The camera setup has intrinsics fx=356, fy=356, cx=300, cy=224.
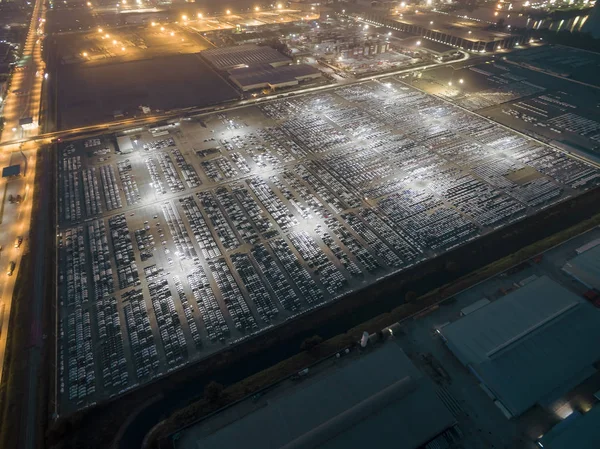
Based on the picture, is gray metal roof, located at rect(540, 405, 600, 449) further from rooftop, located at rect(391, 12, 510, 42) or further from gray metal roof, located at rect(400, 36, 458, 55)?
rooftop, located at rect(391, 12, 510, 42)

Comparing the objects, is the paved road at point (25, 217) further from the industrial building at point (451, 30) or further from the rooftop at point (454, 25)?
the rooftop at point (454, 25)

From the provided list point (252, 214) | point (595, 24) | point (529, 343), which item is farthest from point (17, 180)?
point (595, 24)

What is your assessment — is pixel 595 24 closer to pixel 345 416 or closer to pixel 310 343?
pixel 310 343

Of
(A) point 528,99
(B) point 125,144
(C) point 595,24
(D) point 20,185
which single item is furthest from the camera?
(C) point 595,24

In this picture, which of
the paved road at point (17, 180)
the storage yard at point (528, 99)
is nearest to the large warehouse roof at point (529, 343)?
the storage yard at point (528, 99)

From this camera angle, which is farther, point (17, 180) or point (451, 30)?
point (451, 30)

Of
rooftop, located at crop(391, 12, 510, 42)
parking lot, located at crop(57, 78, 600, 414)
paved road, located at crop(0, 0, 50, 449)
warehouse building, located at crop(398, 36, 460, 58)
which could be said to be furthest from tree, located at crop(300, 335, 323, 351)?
rooftop, located at crop(391, 12, 510, 42)

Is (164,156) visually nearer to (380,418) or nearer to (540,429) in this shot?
(380,418)
